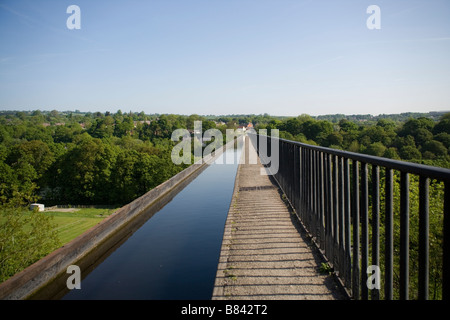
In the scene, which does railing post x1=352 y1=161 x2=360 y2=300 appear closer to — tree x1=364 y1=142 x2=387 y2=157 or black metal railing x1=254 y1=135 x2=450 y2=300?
black metal railing x1=254 y1=135 x2=450 y2=300

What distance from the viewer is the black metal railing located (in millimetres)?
1544

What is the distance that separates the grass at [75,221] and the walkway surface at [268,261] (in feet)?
109

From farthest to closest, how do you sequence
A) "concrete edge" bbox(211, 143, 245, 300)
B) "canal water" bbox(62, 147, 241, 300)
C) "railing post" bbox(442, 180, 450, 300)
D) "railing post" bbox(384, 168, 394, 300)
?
"concrete edge" bbox(211, 143, 245, 300) < "canal water" bbox(62, 147, 241, 300) < "railing post" bbox(384, 168, 394, 300) < "railing post" bbox(442, 180, 450, 300)

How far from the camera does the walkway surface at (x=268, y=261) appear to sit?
267 cm

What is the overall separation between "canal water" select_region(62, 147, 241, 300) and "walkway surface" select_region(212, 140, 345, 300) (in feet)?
0.51

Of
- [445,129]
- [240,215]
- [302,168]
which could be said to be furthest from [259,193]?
[445,129]

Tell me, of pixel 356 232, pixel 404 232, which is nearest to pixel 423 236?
pixel 404 232

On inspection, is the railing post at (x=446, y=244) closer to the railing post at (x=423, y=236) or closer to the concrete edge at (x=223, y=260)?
the railing post at (x=423, y=236)

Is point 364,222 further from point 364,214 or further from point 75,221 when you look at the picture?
point 75,221

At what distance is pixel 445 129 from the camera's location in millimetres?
67812

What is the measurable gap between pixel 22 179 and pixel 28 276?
56181mm

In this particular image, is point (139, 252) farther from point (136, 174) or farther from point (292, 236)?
point (136, 174)

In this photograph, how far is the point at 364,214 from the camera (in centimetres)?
222

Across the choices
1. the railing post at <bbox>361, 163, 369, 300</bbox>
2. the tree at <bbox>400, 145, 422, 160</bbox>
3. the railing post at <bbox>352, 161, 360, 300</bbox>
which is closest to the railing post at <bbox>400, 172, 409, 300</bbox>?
the railing post at <bbox>361, 163, 369, 300</bbox>
